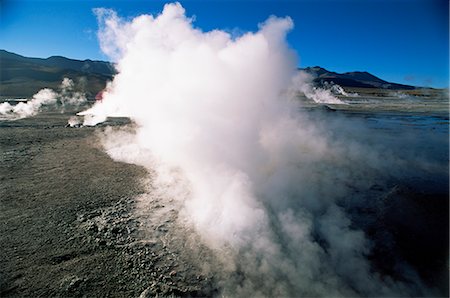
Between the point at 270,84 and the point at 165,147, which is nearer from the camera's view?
the point at 270,84

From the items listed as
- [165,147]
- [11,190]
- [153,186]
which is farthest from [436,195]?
[11,190]

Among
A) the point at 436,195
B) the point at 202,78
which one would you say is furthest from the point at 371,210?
the point at 202,78

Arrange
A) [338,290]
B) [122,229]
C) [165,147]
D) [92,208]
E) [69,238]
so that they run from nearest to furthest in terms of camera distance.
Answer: [338,290] < [69,238] < [122,229] < [92,208] < [165,147]

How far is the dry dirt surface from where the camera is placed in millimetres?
4953

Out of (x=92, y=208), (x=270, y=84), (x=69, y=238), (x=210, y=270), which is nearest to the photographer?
(x=210, y=270)

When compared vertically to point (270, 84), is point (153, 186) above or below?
below

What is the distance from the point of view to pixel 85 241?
6.20 metres

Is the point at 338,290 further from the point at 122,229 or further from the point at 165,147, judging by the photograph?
the point at 165,147

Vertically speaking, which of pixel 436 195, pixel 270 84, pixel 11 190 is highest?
pixel 270 84

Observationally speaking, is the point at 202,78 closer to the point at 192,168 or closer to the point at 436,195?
the point at 192,168

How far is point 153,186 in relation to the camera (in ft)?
31.5

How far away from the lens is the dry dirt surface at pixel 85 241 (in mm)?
4953

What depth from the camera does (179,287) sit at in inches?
197

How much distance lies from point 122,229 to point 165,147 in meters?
5.69
